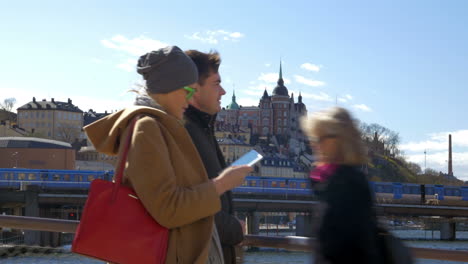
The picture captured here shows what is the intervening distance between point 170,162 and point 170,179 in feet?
0.21

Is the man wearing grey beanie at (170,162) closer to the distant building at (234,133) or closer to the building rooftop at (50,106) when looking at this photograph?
the building rooftop at (50,106)

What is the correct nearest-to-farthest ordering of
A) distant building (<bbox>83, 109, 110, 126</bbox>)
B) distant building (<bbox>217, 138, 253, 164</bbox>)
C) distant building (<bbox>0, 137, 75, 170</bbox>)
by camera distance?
distant building (<bbox>0, 137, 75, 170</bbox>) → distant building (<bbox>217, 138, 253, 164</bbox>) → distant building (<bbox>83, 109, 110, 126</bbox>)

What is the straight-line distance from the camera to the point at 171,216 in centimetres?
230

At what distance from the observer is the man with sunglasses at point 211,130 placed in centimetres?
277

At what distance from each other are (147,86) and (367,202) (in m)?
0.80

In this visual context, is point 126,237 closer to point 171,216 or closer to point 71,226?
point 171,216

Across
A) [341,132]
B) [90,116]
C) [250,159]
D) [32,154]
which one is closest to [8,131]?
[32,154]

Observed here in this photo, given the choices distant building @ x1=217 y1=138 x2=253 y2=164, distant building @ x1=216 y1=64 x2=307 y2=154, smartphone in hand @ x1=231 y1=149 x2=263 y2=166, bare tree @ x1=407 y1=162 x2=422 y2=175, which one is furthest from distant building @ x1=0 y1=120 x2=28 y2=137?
smartphone in hand @ x1=231 y1=149 x2=263 y2=166

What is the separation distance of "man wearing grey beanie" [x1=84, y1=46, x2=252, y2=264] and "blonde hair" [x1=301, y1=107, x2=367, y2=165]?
Result: 1.00ft

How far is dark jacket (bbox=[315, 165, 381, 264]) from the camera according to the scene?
2088 millimetres

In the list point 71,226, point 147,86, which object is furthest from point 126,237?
point 71,226

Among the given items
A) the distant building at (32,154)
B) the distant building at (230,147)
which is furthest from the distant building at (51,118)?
the distant building at (32,154)

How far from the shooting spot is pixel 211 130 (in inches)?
118

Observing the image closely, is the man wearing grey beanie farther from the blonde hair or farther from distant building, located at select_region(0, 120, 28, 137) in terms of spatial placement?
distant building, located at select_region(0, 120, 28, 137)
